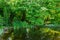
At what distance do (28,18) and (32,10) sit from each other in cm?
30

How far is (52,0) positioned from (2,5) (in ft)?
5.79

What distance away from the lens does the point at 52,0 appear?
671 centimetres

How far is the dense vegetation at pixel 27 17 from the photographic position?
631cm

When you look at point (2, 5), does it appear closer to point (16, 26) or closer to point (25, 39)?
point (16, 26)

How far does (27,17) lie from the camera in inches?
252

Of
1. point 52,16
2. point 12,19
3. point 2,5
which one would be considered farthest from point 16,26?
point 52,16

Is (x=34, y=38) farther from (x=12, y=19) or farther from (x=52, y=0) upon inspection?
(x=52, y=0)

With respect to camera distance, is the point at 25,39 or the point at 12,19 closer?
the point at 25,39

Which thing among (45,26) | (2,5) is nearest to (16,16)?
(2,5)

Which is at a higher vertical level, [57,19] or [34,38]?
[57,19]

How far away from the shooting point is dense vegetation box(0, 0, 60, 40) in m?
6.31

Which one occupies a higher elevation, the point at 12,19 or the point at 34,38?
the point at 12,19

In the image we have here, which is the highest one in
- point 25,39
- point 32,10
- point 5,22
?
point 32,10

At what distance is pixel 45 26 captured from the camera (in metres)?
6.65
